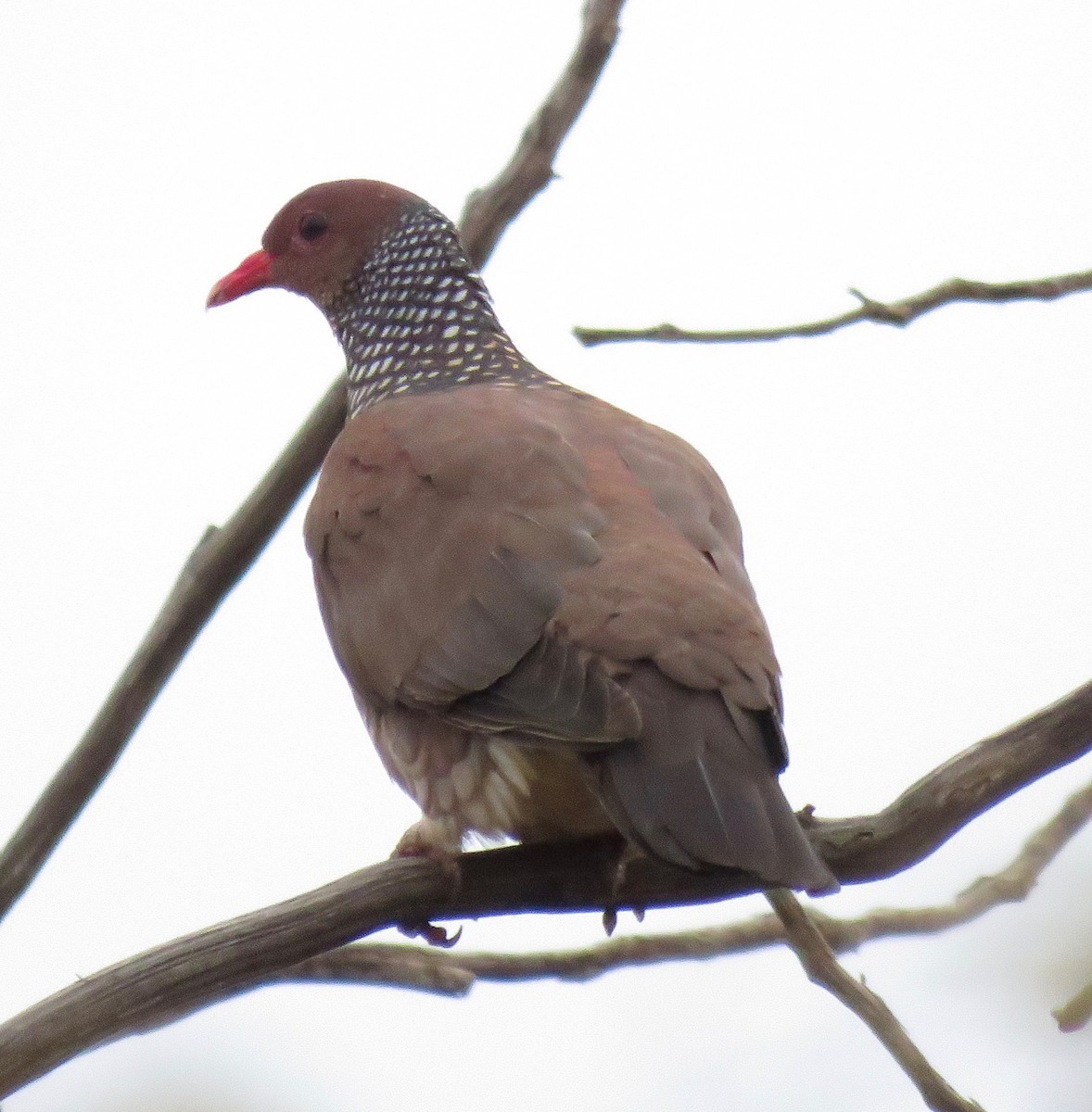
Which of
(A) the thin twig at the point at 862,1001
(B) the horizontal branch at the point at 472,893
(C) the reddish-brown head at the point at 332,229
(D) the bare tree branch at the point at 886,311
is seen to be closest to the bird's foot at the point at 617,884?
(B) the horizontal branch at the point at 472,893

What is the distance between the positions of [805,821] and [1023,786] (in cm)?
32

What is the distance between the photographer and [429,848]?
3.03 metres

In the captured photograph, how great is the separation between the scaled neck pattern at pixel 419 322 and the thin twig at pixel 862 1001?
58.9 inches

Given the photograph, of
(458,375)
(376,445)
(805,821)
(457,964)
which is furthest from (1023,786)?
(458,375)

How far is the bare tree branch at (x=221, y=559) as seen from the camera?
125 inches

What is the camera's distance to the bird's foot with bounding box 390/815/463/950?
117 inches

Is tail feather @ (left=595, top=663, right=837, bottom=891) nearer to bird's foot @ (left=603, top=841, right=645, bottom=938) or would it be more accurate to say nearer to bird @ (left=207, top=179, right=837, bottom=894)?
bird @ (left=207, top=179, right=837, bottom=894)

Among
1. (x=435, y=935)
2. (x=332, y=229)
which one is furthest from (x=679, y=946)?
(x=332, y=229)

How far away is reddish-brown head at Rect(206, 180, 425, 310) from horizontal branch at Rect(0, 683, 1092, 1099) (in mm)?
1943

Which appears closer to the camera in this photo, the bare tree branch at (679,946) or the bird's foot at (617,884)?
the bird's foot at (617,884)

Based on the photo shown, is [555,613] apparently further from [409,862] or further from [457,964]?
[457,964]

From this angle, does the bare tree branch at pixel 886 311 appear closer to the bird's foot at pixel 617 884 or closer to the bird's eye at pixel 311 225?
the bird's foot at pixel 617 884

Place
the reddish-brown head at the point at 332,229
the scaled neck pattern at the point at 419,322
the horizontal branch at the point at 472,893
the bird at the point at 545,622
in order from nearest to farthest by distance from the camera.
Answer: the horizontal branch at the point at 472,893
the bird at the point at 545,622
the scaled neck pattern at the point at 419,322
the reddish-brown head at the point at 332,229

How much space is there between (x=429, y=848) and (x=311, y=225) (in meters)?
2.04
